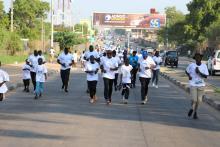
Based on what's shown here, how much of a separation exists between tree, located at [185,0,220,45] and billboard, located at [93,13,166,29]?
16276mm

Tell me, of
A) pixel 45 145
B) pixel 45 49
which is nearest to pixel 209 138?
pixel 45 145

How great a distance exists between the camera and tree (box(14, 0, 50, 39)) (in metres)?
88.2

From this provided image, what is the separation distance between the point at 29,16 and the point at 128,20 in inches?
1157

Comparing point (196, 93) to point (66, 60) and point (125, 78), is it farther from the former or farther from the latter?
point (66, 60)

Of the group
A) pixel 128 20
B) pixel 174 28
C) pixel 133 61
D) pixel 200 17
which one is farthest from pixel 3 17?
pixel 133 61

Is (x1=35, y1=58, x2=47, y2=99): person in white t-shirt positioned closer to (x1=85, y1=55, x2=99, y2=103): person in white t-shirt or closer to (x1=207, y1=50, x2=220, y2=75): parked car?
(x1=85, y1=55, x2=99, y2=103): person in white t-shirt

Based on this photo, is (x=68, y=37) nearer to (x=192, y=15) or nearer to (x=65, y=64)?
(x=192, y=15)

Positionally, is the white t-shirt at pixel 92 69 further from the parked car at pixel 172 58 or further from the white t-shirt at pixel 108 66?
the parked car at pixel 172 58

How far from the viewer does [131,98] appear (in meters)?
20.5

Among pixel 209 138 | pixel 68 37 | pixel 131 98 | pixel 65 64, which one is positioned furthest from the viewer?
pixel 68 37

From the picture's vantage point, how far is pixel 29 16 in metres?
90.0

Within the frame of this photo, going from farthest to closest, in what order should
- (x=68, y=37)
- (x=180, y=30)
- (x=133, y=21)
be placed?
(x=133, y=21)
(x=180, y=30)
(x=68, y=37)

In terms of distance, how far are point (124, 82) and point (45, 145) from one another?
858 cm

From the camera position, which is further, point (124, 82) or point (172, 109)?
point (124, 82)
